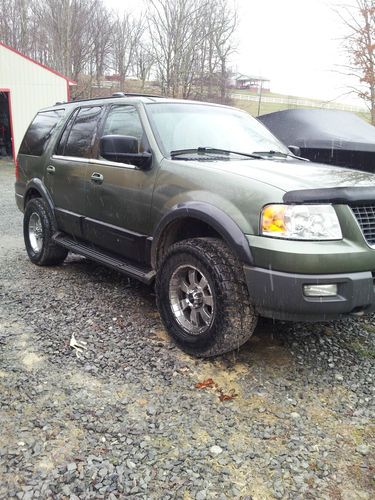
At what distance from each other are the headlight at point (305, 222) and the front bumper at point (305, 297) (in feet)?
0.81

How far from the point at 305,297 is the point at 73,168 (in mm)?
2898

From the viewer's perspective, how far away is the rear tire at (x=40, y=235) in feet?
17.3

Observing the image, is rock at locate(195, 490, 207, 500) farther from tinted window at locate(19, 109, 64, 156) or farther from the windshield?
tinted window at locate(19, 109, 64, 156)

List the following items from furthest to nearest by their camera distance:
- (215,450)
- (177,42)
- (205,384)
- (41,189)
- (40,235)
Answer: (177,42) < (40,235) < (41,189) < (205,384) < (215,450)

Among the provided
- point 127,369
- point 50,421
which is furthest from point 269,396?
point 50,421

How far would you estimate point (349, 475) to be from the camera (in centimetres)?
224

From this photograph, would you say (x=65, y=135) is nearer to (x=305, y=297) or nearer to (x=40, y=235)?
(x=40, y=235)

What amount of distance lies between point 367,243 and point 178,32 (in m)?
28.7

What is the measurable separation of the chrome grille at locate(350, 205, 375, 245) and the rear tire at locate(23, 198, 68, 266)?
3463 millimetres

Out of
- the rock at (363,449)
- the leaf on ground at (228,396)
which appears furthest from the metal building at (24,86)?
the rock at (363,449)

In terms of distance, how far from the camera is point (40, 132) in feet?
18.4

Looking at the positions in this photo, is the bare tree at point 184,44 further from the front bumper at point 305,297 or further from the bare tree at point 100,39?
the front bumper at point 305,297

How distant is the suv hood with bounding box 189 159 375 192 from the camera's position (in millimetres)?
2941

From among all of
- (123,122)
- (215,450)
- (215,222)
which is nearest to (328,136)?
(123,122)
